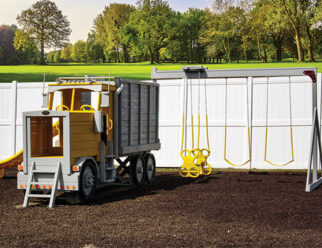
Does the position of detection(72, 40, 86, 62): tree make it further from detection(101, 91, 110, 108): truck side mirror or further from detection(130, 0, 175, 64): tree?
detection(101, 91, 110, 108): truck side mirror

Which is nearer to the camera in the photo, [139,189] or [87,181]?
[87,181]

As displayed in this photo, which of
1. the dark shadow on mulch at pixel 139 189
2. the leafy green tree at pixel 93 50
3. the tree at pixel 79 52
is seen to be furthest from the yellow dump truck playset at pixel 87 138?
the tree at pixel 79 52

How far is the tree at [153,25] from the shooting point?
71.1 meters

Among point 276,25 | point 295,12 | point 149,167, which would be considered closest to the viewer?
point 149,167

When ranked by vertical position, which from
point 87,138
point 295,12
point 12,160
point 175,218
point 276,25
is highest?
point 295,12

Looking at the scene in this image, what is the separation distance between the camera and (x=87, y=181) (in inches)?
383

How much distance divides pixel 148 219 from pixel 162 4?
7211cm

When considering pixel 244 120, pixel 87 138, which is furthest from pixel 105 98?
pixel 244 120

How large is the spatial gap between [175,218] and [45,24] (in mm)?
64583

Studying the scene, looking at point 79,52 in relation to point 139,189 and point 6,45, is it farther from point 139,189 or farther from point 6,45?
point 139,189

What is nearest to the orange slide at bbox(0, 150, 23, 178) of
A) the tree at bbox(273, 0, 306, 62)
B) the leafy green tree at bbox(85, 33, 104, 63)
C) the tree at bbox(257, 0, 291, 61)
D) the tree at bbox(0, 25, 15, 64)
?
the tree at bbox(257, 0, 291, 61)

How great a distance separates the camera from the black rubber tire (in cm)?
952

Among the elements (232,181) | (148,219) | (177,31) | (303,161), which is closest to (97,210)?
(148,219)

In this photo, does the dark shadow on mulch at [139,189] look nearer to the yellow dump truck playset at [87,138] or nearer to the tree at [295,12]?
the yellow dump truck playset at [87,138]
